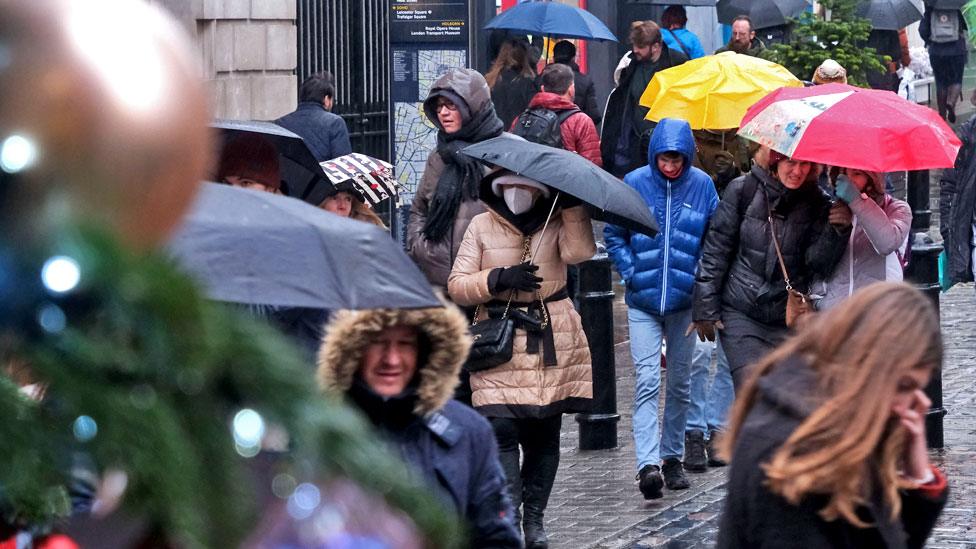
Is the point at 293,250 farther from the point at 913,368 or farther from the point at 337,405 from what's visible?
the point at 337,405

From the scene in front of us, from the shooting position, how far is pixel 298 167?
7.61m

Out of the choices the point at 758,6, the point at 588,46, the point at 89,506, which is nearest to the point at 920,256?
the point at 89,506

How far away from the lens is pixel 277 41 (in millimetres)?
14234

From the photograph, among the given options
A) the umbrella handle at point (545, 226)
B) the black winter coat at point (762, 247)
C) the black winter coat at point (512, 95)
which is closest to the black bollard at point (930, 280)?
the black winter coat at point (762, 247)

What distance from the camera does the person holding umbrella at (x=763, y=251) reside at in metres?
7.84

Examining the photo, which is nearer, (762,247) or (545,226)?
(545,226)

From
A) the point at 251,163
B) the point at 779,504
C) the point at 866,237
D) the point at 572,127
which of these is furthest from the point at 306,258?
the point at 572,127

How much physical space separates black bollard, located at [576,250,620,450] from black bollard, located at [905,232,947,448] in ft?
5.74

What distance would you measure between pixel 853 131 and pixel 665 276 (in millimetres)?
1359

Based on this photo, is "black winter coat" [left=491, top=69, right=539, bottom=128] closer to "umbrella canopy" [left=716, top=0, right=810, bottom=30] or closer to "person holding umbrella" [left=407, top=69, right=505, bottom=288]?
"umbrella canopy" [left=716, top=0, right=810, bottom=30]

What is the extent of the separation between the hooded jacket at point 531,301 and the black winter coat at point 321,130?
3.45 meters

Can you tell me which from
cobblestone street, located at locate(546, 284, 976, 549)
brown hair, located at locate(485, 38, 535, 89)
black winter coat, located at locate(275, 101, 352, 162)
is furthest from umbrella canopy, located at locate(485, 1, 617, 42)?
cobblestone street, located at locate(546, 284, 976, 549)

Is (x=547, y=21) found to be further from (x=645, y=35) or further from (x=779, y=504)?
(x=779, y=504)

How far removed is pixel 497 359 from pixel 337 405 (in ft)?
21.1
